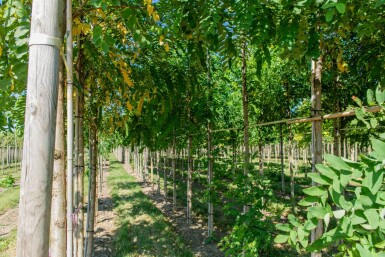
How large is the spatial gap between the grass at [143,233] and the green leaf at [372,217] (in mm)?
5415

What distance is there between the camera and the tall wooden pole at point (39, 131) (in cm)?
103

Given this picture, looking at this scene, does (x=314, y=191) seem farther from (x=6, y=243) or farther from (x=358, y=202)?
(x=6, y=243)

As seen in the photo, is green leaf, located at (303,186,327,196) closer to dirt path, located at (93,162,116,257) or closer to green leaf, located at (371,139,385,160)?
green leaf, located at (371,139,385,160)

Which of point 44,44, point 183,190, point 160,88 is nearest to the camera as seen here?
point 44,44

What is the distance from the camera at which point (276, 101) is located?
9086 mm

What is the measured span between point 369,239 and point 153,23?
2.20 metres

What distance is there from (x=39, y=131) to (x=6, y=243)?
7681 millimetres

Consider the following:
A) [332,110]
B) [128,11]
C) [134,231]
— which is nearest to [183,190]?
Answer: [134,231]

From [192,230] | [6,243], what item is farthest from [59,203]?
[6,243]

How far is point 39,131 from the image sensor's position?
1.04 meters

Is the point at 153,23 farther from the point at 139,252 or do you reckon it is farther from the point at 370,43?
the point at 139,252

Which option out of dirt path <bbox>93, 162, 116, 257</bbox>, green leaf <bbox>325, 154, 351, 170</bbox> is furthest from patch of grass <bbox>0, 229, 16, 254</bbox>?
green leaf <bbox>325, 154, 351, 170</bbox>

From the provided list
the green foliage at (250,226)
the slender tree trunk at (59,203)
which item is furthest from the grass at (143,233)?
the slender tree trunk at (59,203)

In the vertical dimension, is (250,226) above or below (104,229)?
above
